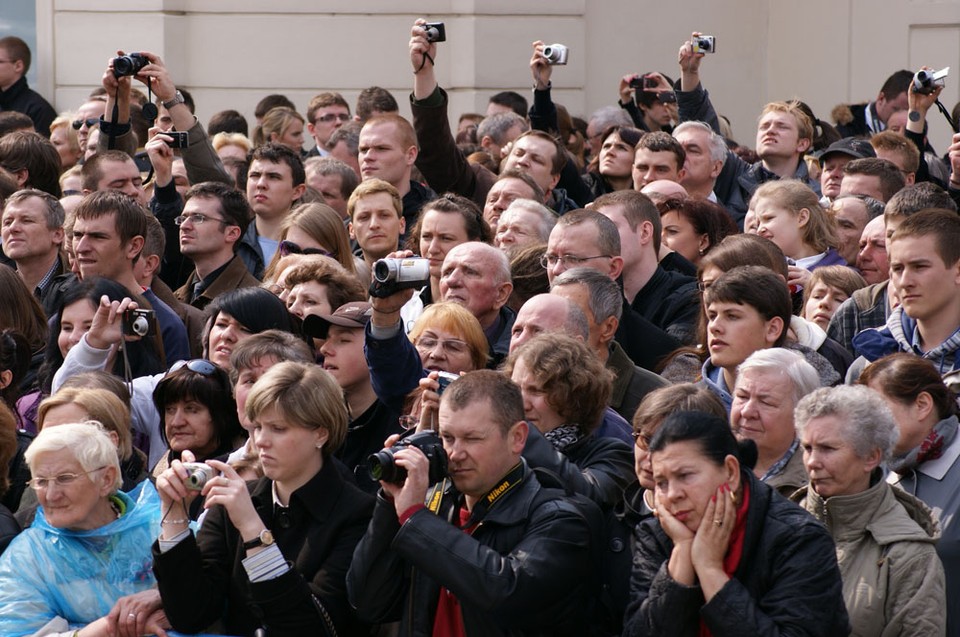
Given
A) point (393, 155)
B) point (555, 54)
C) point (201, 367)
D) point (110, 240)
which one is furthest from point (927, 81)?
point (201, 367)

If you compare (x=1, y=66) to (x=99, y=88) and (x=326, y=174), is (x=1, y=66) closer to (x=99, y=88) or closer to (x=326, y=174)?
(x=99, y=88)

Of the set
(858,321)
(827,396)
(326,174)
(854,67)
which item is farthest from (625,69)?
(827,396)

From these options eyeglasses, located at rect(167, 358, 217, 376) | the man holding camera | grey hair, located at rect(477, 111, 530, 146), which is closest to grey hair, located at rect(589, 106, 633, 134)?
grey hair, located at rect(477, 111, 530, 146)

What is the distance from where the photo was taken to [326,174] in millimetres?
9250

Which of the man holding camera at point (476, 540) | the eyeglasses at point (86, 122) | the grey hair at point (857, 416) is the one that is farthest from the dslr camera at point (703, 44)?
the man holding camera at point (476, 540)

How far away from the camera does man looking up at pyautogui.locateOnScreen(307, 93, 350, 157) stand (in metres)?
11.7

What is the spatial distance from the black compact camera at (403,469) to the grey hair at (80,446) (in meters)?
0.95

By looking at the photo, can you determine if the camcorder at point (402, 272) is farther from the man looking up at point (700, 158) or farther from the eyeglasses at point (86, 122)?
the eyeglasses at point (86, 122)

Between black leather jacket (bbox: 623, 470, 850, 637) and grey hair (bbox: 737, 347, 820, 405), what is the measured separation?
32.5 inches

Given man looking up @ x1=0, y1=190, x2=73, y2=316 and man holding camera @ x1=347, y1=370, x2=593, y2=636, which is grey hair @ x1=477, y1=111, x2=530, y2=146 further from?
man holding camera @ x1=347, y1=370, x2=593, y2=636

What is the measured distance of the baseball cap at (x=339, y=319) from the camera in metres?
6.04

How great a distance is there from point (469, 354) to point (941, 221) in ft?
5.73

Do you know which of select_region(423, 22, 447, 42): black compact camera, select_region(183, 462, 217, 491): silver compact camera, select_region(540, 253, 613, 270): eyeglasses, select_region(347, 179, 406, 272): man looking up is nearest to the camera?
select_region(183, 462, 217, 491): silver compact camera

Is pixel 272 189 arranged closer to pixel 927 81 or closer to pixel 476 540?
pixel 927 81
